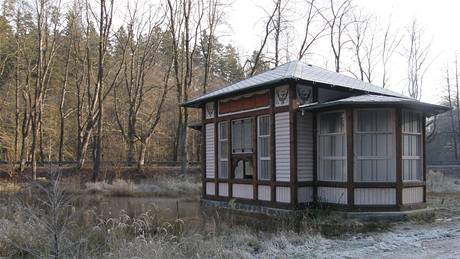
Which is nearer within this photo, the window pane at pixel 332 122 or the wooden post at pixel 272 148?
the window pane at pixel 332 122

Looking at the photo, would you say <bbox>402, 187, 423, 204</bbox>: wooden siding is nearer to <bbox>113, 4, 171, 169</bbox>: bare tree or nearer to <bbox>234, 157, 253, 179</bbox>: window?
<bbox>234, 157, 253, 179</bbox>: window

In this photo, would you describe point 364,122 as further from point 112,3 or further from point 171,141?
point 171,141

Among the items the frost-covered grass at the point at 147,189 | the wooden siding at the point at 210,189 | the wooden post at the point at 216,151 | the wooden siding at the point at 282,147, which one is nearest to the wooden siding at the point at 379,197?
the wooden siding at the point at 282,147

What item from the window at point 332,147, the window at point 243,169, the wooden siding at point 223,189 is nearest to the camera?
the window at point 332,147

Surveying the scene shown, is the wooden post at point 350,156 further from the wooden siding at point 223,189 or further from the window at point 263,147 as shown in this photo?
the wooden siding at point 223,189

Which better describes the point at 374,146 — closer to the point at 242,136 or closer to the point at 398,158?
the point at 398,158

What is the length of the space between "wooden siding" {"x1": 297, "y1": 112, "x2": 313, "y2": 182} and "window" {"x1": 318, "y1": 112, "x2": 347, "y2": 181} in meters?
0.26

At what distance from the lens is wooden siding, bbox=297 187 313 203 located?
13.5 m

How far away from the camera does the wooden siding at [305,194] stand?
13.5 metres

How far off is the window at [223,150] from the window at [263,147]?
6.36ft

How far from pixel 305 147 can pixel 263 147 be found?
1.52 m

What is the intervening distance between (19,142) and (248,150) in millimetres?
24489

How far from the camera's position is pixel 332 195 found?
13.3 meters

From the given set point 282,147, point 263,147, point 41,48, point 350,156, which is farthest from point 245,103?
point 41,48
